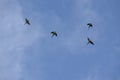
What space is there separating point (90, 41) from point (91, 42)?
1.27 meters

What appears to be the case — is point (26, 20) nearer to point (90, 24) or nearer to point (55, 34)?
point (55, 34)

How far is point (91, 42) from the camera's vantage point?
329 feet

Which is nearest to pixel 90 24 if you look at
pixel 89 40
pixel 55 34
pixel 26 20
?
pixel 89 40

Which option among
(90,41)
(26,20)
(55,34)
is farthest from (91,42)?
(26,20)

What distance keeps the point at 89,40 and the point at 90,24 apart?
623cm

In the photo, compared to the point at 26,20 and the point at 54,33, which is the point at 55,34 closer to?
the point at 54,33

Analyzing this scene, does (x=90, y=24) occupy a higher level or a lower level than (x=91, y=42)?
higher

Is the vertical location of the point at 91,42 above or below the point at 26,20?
below

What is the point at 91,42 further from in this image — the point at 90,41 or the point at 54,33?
the point at 54,33

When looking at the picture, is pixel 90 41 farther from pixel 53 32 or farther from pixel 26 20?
pixel 26 20

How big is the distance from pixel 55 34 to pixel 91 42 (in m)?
14.4

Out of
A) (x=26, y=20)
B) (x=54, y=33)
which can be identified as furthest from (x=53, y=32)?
(x=26, y=20)

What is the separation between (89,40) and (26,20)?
2622cm

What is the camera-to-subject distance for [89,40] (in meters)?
102
